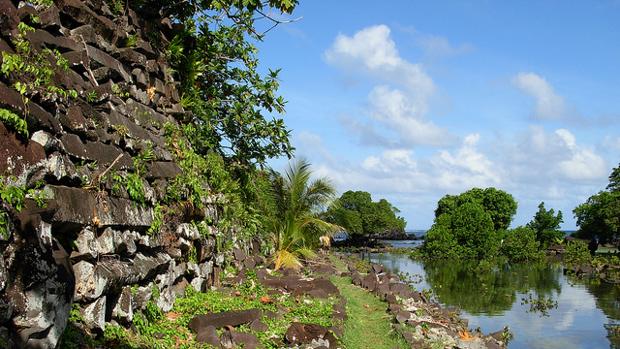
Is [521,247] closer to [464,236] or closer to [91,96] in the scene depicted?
[464,236]

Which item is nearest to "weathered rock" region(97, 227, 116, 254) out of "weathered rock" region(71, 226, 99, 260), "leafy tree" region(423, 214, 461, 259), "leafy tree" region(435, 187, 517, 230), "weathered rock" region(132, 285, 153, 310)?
"weathered rock" region(71, 226, 99, 260)

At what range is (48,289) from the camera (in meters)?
4.26

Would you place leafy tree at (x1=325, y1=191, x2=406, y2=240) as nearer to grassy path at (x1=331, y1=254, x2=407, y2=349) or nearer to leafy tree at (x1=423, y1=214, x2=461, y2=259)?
leafy tree at (x1=423, y1=214, x2=461, y2=259)

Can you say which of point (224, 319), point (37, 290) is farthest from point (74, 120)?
point (224, 319)

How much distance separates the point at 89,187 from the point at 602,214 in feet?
155

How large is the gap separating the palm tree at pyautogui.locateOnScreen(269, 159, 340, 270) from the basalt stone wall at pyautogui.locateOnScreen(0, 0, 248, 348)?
7344 mm

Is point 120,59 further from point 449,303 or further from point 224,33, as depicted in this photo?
point 449,303

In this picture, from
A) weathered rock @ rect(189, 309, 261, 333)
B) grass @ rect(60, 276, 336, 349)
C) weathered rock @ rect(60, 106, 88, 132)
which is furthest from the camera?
weathered rock @ rect(189, 309, 261, 333)

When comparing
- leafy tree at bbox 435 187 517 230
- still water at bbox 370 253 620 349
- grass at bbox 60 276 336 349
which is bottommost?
still water at bbox 370 253 620 349

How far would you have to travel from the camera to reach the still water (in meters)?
14.9

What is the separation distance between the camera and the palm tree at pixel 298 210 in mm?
16594

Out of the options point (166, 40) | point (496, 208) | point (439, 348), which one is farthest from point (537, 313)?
point (496, 208)

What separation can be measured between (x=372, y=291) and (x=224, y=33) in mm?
6905

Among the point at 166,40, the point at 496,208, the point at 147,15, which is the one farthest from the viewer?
the point at 496,208
